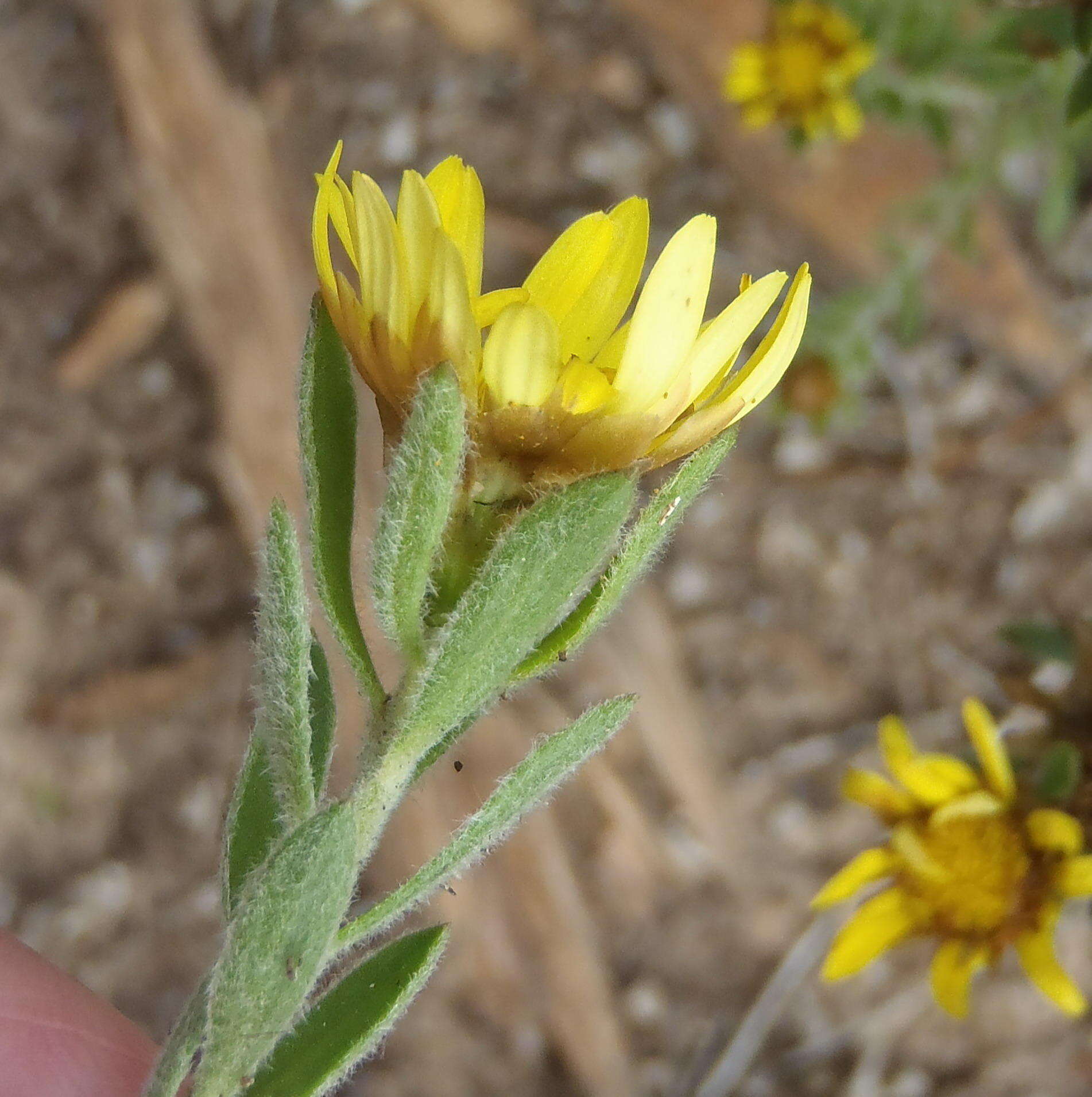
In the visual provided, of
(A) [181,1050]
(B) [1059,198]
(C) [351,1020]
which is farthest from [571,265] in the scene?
(B) [1059,198]

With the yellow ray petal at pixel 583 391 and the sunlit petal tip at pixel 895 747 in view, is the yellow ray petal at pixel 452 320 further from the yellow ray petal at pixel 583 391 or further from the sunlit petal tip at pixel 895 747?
the sunlit petal tip at pixel 895 747

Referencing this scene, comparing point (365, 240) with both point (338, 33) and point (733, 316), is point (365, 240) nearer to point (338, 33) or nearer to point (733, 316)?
point (733, 316)

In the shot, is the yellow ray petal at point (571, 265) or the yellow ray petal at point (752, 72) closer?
the yellow ray petal at point (571, 265)

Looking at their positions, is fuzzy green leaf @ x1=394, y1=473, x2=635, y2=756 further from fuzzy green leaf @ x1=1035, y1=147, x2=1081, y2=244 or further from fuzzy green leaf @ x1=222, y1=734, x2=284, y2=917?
fuzzy green leaf @ x1=1035, y1=147, x2=1081, y2=244

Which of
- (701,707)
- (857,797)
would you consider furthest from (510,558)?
(701,707)

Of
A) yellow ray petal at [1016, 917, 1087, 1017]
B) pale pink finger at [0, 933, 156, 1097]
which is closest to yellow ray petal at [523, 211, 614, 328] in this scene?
yellow ray petal at [1016, 917, 1087, 1017]

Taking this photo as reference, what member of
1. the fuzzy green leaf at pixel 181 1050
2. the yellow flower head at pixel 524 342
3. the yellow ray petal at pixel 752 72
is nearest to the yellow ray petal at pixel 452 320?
the yellow flower head at pixel 524 342

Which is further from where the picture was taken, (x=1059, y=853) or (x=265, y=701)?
(x=1059, y=853)
